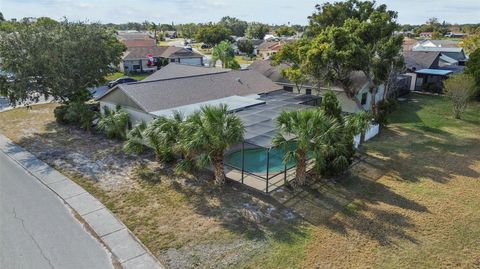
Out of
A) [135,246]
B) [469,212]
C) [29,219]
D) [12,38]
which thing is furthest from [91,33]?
[469,212]

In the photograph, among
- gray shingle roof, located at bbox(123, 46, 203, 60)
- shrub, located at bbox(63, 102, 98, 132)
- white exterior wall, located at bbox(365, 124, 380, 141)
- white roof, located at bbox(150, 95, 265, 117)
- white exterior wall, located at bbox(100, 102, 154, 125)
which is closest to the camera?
white roof, located at bbox(150, 95, 265, 117)

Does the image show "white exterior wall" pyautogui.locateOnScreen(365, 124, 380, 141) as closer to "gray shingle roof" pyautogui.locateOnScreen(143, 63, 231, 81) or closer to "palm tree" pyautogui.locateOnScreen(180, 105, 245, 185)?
"palm tree" pyautogui.locateOnScreen(180, 105, 245, 185)

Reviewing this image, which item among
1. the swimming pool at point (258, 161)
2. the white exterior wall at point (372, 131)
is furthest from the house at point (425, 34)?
the swimming pool at point (258, 161)

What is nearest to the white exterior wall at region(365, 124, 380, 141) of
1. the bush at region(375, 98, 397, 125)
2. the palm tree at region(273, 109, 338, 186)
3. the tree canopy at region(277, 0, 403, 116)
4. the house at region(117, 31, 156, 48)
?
the bush at region(375, 98, 397, 125)

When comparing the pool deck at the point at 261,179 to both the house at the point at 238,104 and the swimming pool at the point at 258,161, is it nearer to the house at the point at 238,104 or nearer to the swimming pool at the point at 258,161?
the house at the point at 238,104

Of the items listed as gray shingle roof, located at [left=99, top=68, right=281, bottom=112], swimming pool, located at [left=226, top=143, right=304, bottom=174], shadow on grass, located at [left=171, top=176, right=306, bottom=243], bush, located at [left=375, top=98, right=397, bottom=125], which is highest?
gray shingle roof, located at [left=99, top=68, right=281, bottom=112]

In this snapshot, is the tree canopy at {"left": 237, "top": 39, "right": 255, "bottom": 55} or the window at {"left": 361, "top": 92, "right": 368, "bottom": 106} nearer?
the window at {"left": 361, "top": 92, "right": 368, "bottom": 106}

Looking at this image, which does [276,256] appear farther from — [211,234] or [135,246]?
[135,246]

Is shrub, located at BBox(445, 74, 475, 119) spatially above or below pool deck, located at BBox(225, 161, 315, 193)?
above
